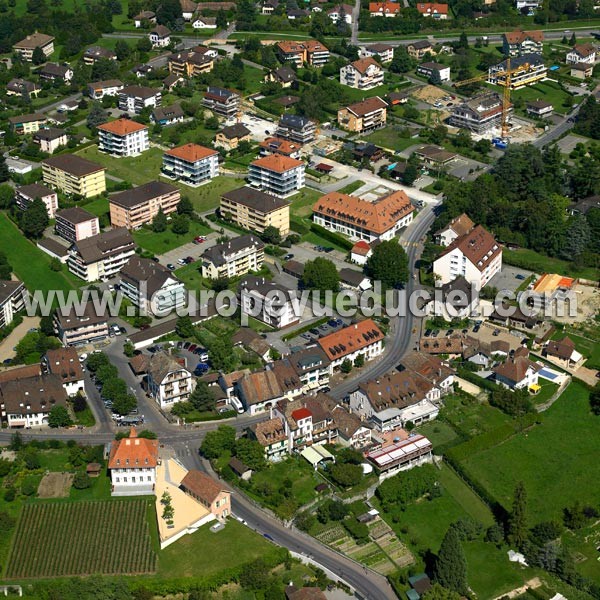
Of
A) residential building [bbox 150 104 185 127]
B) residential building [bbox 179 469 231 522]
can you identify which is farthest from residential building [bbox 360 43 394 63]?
residential building [bbox 179 469 231 522]

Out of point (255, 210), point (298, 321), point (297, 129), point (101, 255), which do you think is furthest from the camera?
point (297, 129)

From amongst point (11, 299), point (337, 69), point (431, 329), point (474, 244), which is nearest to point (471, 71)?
point (337, 69)

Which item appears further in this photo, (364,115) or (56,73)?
(56,73)

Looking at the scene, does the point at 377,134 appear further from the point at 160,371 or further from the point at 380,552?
the point at 380,552

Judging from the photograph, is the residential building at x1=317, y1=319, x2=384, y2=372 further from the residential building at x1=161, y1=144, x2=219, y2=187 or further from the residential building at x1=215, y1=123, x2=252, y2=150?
the residential building at x1=215, y1=123, x2=252, y2=150

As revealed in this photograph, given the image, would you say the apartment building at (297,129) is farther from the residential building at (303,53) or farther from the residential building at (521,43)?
the residential building at (521,43)

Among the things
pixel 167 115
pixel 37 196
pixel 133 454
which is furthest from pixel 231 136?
pixel 133 454

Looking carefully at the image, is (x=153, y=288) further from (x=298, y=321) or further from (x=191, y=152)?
(x=191, y=152)
